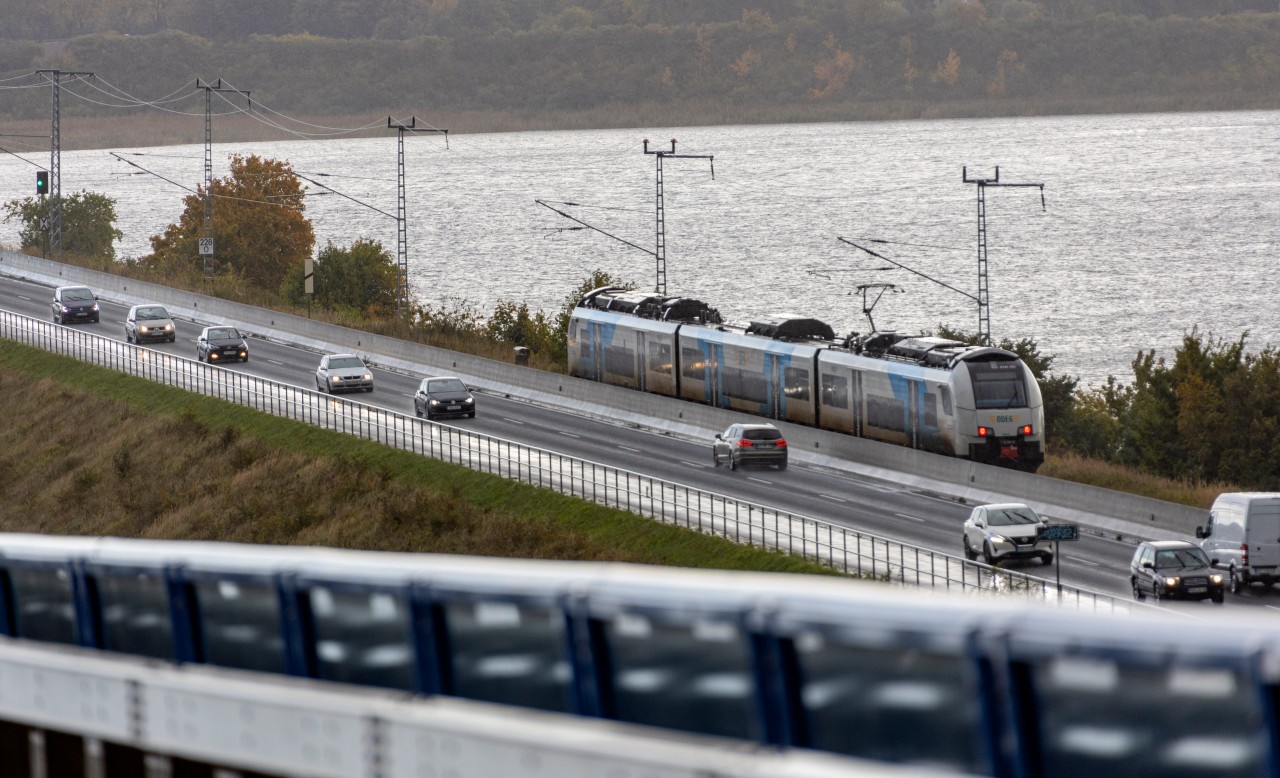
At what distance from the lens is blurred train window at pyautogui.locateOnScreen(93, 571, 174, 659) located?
42.1ft

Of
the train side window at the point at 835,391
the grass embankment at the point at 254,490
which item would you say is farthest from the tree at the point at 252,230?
the train side window at the point at 835,391

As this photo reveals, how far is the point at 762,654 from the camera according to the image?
878 centimetres

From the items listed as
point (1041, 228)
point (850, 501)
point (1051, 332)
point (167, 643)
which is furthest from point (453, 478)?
point (1041, 228)

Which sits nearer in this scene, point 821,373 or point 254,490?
point 254,490

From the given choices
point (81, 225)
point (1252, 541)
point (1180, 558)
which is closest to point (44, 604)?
point (1180, 558)

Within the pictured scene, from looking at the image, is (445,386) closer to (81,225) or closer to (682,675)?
(682,675)

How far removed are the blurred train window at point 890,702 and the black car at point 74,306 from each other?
7611cm

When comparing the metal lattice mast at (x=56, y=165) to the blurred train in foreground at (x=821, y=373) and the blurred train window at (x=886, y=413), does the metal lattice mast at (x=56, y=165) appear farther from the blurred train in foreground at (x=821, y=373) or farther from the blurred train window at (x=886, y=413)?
the blurred train window at (x=886, y=413)

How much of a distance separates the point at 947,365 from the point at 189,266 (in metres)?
82.4

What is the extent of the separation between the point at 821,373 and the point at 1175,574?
63.4ft

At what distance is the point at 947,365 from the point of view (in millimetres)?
48188

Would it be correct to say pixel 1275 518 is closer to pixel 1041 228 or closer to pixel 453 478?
pixel 453 478

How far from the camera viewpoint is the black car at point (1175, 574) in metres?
34.5

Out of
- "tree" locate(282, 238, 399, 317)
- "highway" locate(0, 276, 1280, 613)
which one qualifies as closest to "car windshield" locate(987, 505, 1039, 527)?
"highway" locate(0, 276, 1280, 613)
